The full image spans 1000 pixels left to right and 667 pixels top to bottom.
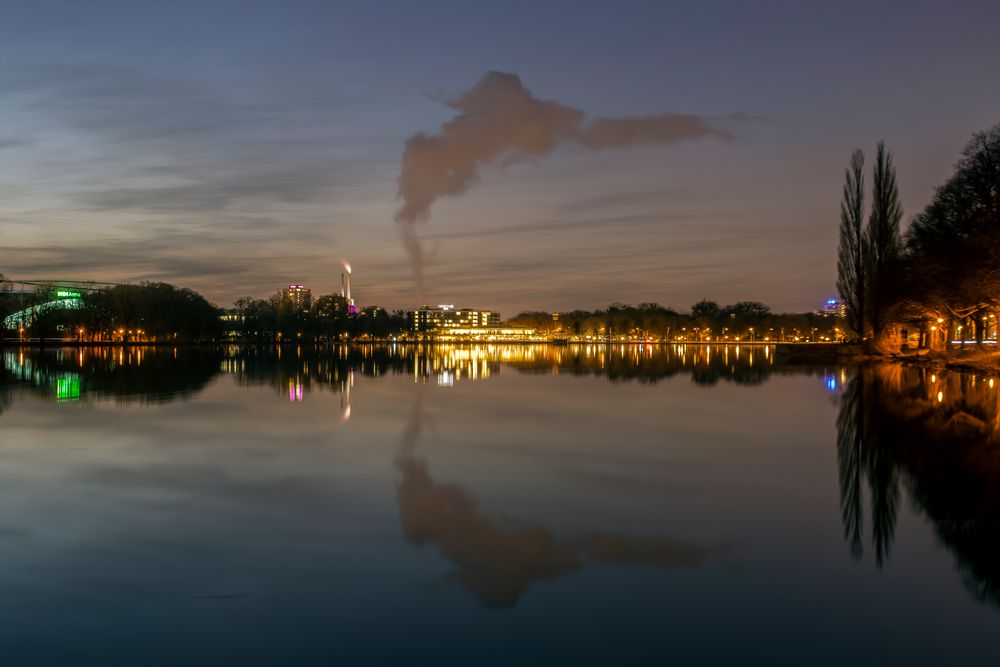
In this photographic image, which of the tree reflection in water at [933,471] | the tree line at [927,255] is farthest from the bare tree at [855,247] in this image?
the tree reflection in water at [933,471]

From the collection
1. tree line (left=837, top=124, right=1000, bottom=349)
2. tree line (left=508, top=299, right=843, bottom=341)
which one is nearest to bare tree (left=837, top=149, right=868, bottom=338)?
tree line (left=837, top=124, right=1000, bottom=349)

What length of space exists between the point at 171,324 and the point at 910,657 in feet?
363

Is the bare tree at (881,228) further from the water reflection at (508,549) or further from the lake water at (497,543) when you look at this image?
the water reflection at (508,549)

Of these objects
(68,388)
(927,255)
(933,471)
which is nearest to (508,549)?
(933,471)

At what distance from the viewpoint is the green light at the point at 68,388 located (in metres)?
22.9

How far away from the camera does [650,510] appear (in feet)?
29.8

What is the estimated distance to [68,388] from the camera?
26.3 metres

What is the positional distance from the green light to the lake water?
275 inches

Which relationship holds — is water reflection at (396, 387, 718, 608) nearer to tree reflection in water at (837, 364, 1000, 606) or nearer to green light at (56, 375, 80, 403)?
tree reflection in water at (837, 364, 1000, 606)

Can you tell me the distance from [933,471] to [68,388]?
2533 centimetres

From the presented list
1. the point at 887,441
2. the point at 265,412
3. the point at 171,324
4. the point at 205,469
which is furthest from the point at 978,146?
the point at 171,324

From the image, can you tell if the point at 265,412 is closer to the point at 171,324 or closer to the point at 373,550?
the point at 373,550

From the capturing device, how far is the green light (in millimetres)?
22859

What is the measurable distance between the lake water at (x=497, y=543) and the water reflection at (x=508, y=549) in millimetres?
38
